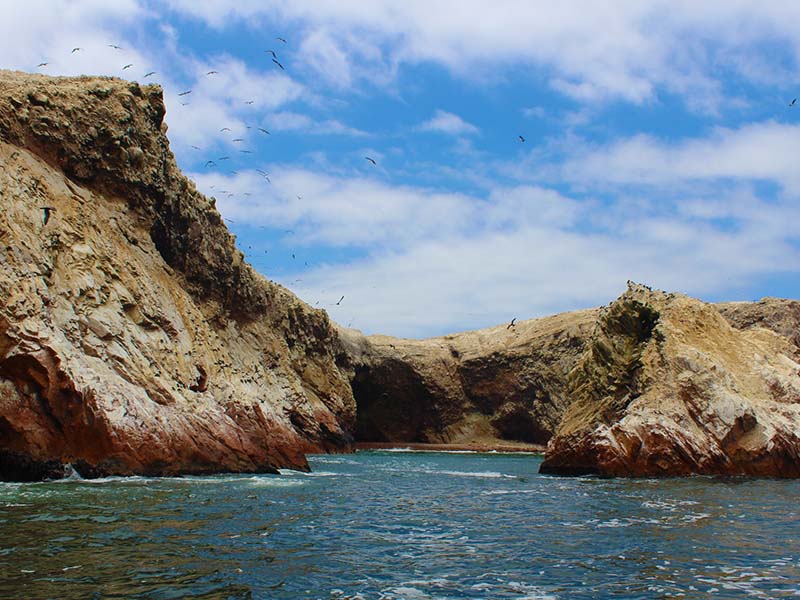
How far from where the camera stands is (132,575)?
10625 mm

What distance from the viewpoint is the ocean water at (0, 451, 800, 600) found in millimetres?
10695

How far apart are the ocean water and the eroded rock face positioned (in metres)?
6.82

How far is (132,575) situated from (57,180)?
28.3 meters

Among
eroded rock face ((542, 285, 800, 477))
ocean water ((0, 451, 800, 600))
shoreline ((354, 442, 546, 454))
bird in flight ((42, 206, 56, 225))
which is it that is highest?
bird in flight ((42, 206, 56, 225))

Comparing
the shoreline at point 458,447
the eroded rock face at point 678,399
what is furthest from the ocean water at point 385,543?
the shoreline at point 458,447

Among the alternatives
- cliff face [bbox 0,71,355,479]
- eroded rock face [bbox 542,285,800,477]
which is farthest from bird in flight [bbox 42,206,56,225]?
eroded rock face [bbox 542,285,800,477]

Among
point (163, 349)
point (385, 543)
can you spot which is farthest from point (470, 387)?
point (385, 543)

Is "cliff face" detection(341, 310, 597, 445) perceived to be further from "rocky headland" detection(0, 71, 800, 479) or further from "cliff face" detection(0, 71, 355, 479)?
"cliff face" detection(0, 71, 355, 479)

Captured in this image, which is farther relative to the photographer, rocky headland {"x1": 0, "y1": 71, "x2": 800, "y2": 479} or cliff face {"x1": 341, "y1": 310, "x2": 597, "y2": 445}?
cliff face {"x1": 341, "y1": 310, "x2": 597, "y2": 445}

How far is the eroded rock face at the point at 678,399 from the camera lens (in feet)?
103

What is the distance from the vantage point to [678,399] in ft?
105

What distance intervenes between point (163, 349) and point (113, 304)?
10.9 feet

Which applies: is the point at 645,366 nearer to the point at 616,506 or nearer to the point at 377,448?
the point at 616,506

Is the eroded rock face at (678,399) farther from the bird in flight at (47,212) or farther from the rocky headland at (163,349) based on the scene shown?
the bird in flight at (47,212)
